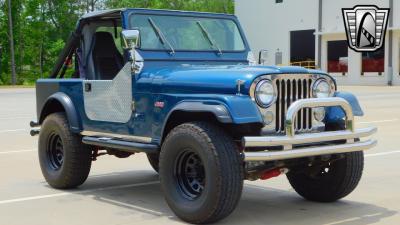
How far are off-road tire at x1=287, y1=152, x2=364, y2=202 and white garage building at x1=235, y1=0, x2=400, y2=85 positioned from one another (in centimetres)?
3794

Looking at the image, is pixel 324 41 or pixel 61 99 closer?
pixel 61 99

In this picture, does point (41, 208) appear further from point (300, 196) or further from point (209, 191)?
point (300, 196)

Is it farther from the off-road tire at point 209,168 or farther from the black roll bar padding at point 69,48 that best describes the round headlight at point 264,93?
the black roll bar padding at point 69,48

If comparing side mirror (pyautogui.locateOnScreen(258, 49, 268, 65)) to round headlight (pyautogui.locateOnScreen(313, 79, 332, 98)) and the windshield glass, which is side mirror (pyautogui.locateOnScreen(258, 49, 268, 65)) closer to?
the windshield glass

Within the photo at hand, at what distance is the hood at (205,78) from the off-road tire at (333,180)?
1039 mm

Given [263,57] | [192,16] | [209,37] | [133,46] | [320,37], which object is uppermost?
[320,37]

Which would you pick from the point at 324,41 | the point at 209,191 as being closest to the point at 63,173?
the point at 209,191

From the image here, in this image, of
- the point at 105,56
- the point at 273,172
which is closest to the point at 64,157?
the point at 105,56

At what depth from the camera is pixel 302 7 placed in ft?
160

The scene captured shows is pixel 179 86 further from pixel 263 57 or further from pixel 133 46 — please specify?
pixel 263 57

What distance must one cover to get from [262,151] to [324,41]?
43.1m

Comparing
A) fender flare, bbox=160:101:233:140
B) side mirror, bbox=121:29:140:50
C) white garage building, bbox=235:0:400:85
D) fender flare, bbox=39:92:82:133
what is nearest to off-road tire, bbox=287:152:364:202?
fender flare, bbox=160:101:233:140

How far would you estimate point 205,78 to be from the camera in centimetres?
625

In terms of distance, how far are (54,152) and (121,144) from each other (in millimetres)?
1601
